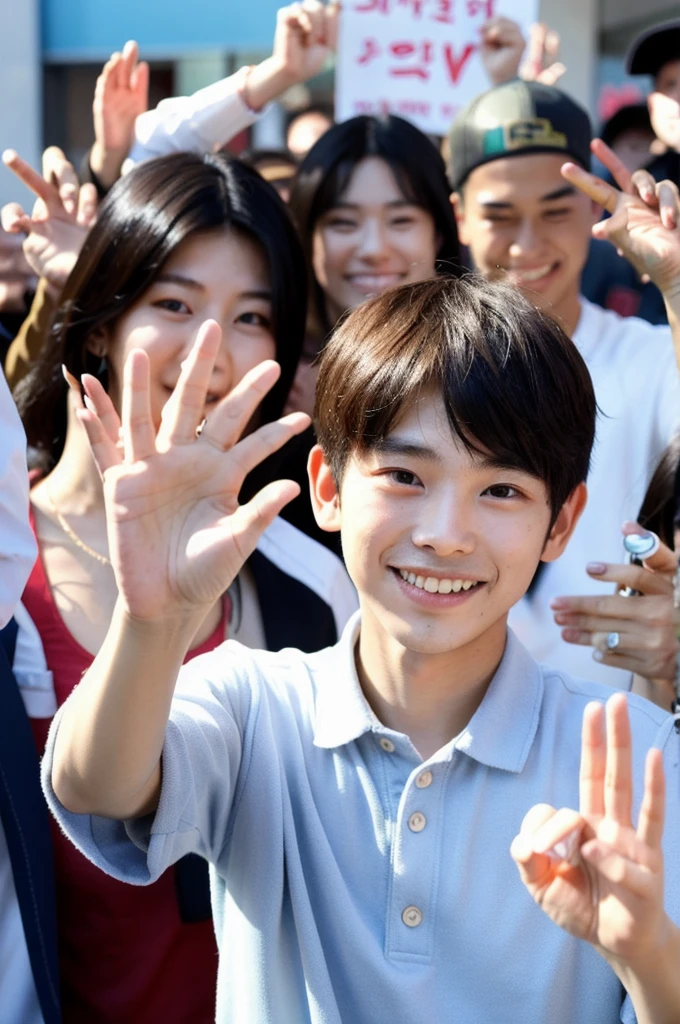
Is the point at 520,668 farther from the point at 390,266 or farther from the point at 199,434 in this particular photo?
the point at 390,266

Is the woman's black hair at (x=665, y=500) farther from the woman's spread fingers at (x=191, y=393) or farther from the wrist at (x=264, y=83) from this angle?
the wrist at (x=264, y=83)

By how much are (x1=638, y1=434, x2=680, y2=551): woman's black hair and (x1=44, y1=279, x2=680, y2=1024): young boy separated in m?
0.60

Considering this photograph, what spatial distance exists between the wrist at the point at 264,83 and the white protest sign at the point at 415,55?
3.32 ft

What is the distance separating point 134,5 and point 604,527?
242 inches

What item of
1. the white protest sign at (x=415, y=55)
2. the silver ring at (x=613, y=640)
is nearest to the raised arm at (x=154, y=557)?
the silver ring at (x=613, y=640)

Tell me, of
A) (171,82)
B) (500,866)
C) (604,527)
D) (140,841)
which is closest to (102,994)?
(140,841)

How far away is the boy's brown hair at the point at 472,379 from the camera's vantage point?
5.44ft

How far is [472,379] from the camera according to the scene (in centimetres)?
167

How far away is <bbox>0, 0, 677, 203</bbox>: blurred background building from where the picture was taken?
298 inches

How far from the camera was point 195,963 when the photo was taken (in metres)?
2.09

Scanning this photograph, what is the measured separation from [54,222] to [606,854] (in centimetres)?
209

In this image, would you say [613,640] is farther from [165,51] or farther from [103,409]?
[165,51]

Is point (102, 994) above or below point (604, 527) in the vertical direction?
below

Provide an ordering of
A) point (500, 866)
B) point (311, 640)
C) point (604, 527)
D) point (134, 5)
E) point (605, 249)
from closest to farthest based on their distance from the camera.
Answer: point (500, 866) → point (311, 640) → point (604, 527) → point (605, 249) → point (134, 5)
